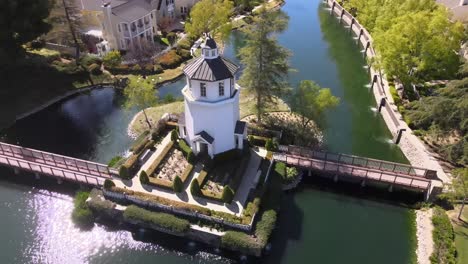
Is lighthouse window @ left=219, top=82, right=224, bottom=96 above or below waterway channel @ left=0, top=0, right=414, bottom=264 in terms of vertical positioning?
above

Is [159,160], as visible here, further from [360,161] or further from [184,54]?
[184,54]

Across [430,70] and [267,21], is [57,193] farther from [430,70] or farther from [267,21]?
[430,70]

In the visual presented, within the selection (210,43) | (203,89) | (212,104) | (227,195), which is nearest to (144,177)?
(227,195)

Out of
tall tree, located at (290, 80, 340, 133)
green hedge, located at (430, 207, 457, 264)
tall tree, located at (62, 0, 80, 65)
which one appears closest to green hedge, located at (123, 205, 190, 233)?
tall tree, located at (290, 80, 340, 133)

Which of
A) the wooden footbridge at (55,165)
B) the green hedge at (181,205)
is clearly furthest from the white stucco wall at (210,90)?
the wooden footbridge at (55,165)

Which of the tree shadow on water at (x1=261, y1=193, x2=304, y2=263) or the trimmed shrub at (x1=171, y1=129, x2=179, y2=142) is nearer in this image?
the tree shadow on water at (x1=261, y1=193, x2=304, y2=263)

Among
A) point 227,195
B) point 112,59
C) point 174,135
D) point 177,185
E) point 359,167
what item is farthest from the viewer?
point 112,59

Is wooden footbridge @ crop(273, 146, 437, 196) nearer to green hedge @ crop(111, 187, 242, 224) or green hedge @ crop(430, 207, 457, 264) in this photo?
green hedge @ crop(430, 207, 457, 264)

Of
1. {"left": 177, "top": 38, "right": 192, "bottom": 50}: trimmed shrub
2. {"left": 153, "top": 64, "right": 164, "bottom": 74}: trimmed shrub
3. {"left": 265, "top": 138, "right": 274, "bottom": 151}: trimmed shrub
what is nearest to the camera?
{"left": 265, "top": 138, "right": 274, "bottom": 151}: trimmed shrub
